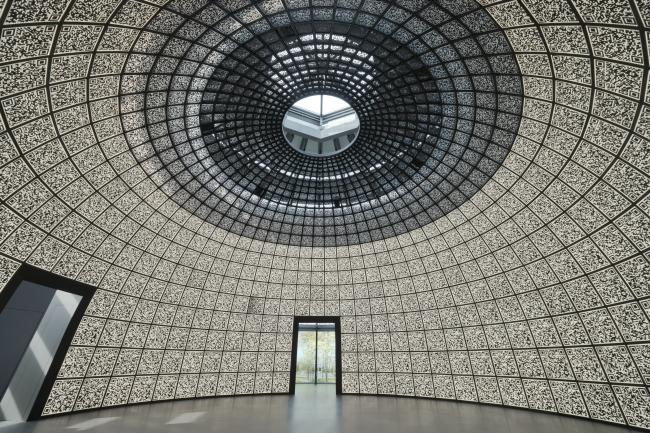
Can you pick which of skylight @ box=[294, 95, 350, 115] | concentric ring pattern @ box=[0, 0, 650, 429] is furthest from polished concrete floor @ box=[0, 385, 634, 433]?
skylight @ box=[294, 95, 350, 115]

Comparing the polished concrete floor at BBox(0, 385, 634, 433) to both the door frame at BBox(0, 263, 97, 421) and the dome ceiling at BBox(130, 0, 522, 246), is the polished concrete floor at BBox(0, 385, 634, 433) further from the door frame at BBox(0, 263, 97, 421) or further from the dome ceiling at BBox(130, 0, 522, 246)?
the dome ceiling at BBox(130, 0, 522, 246)

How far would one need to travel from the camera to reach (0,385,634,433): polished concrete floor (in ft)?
76.3

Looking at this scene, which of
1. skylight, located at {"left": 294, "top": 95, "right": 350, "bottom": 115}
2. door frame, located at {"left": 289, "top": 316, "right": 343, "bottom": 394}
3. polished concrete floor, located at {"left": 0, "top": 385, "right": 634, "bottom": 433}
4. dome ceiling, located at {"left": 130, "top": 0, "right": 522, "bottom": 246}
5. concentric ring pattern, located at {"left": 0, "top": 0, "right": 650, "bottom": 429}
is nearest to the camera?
concentric ring pattern, located at {"left": 0, "top": 0, "right": 650, "bottom": 429}

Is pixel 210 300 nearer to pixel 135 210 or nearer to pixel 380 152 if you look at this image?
pixel 135 210

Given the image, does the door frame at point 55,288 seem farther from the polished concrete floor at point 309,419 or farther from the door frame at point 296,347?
the door frame at point 296,347

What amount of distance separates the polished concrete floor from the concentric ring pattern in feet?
10.9

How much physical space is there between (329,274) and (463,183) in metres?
23.3

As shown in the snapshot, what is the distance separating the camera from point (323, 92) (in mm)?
31219

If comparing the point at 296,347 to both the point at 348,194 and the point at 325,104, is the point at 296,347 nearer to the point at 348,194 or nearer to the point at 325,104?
the point at 348,194

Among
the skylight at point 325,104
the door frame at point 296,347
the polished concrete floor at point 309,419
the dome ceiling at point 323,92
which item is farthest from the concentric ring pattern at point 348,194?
the skylight at point 325,104

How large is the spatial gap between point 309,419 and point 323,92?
30048 mm

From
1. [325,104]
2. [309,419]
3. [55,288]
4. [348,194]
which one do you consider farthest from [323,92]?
[55,288]

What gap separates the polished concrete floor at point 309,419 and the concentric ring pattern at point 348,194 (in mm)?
3313

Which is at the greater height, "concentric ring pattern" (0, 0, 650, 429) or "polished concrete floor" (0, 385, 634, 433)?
"concentric ring pattern" (0, 0, 650, 429)
